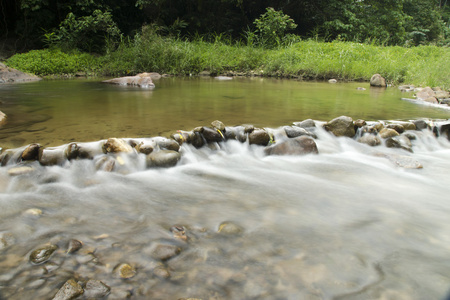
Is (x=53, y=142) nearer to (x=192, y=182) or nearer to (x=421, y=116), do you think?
(x=192, y=182)

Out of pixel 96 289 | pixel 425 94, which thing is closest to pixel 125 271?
pixel 96 289

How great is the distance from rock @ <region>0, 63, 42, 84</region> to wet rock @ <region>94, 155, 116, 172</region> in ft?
21.2

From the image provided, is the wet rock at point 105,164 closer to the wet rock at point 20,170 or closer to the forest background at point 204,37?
the wet rock at point 20,170

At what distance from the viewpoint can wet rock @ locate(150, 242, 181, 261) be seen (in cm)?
141

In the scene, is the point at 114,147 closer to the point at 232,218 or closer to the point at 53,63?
the point at 232,218

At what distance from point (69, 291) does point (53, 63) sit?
941cm

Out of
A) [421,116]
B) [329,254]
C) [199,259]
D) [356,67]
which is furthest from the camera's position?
[356,67]

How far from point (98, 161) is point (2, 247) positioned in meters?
1.00

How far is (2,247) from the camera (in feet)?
4.65

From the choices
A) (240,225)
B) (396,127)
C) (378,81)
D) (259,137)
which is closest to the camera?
(240,225)

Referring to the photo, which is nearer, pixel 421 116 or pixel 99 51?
pixel 421 116

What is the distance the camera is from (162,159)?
8.21ft

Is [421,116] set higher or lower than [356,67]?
lower

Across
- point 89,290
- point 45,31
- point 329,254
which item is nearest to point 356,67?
point 329,254
